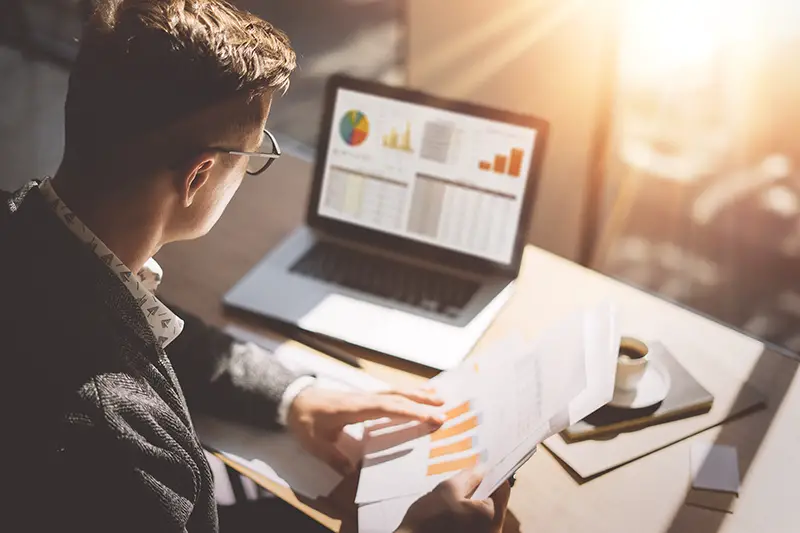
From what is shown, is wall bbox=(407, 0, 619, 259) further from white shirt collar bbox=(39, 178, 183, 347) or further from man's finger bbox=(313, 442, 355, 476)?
white shirt collar bbox=(39, 178, 183, 347)

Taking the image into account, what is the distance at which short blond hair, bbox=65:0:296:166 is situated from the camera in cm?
87

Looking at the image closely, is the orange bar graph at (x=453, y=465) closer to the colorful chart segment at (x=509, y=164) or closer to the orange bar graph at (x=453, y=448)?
the orange bar graph at (x=453, y=448)

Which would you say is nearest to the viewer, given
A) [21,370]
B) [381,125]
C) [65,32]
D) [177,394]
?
[21,370]

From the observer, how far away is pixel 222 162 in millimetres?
949

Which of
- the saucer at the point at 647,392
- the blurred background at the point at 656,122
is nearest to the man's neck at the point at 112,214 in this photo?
the saucer at the point at 647,392

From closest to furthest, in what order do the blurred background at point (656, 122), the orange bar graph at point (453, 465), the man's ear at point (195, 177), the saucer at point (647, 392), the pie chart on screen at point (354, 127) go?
1. the man's ear at point (195, 177)
2. the orange bar graph at point (453, 465)
3. the saucer at point (647, 392)
4. the pie chart on screen at point (354, 127)
5. the blurred background at point (656, 122)

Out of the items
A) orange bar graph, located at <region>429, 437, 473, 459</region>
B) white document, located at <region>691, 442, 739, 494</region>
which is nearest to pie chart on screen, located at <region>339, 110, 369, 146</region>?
orange bar graph, located at <region>429, 437, 473, 459</region>

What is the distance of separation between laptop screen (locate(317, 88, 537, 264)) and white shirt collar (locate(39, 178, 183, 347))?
1.70 feet

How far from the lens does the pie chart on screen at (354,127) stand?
1.41m

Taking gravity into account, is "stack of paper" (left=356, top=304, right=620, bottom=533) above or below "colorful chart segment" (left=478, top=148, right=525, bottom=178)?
below

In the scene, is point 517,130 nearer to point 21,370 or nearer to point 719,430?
point 719,430

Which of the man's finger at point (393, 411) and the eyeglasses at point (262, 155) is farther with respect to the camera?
the man's finger at point (393, 411)

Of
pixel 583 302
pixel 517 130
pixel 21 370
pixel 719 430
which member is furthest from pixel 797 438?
pixel 21 370

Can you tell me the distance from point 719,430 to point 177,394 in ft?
2.40
